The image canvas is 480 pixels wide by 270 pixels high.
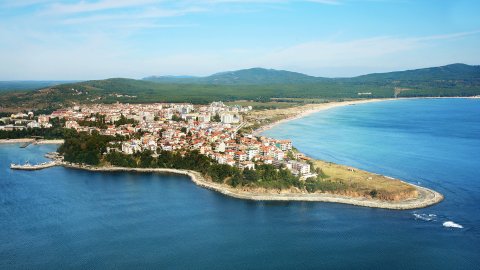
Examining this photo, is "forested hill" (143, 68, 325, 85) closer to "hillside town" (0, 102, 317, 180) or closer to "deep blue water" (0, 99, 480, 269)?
"hillside town" (0, 102, 317, 180)

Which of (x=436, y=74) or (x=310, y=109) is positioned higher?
(x=436, y=74)

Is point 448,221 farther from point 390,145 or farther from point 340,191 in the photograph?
point 390,145

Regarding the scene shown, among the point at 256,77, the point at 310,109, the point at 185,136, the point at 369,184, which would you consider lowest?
the point at 369,184

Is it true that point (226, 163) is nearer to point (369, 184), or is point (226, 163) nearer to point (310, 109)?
point (369, 184)

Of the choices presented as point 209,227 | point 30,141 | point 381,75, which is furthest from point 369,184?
point 381,75

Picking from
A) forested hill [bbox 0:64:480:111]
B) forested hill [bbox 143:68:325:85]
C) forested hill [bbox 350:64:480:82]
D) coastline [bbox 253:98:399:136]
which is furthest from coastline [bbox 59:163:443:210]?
forested hill [bbox 143:68:325:85]

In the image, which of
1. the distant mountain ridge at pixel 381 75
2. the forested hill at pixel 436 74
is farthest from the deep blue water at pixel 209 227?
the distant mountain ridge at pixel 381 75
